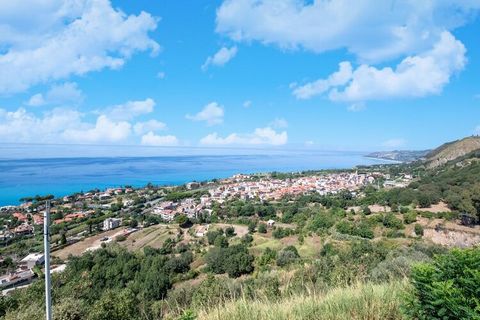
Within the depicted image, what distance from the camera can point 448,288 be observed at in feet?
5.61

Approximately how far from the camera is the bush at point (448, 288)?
166 cm

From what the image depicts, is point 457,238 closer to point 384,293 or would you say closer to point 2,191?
point 384,293

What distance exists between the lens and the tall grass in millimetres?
2141

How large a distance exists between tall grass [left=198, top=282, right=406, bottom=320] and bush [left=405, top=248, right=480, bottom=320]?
0.87 feet

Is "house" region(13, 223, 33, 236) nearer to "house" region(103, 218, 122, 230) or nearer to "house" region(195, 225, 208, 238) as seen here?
"house" region(103, 218, 122, 230)

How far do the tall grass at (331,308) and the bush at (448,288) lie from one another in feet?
0.87

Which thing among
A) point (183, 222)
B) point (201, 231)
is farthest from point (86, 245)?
point (201, 231)

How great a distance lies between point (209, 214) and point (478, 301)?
3182 centimetres

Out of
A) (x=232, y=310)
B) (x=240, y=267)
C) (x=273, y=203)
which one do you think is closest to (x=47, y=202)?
(x=232, y=310)

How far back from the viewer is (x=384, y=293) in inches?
93.1

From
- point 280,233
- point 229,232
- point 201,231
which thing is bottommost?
point 201,231

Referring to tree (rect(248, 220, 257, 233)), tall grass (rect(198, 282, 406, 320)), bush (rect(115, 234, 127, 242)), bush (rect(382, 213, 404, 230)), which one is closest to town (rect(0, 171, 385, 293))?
bush (rect(115, 234, 127, 242))

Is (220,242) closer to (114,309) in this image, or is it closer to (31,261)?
(31,261)

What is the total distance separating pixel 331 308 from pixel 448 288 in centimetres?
79
